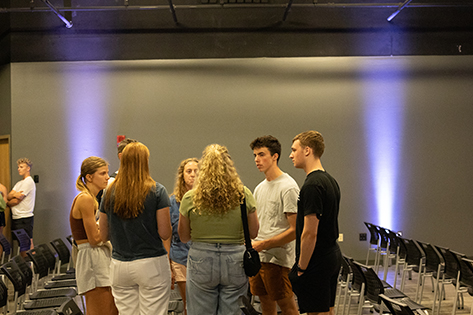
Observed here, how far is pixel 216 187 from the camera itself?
261cm

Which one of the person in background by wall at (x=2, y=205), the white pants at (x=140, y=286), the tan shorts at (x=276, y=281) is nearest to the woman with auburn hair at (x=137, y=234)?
the white pants at (x=140, y=286)

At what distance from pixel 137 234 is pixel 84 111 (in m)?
5.75

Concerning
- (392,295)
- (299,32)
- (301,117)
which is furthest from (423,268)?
(299,32)

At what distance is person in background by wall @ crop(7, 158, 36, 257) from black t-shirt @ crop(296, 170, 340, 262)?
579 centimetres

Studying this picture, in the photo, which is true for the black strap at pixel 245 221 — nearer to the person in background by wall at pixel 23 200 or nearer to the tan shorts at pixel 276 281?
the tan shorts at pixel 276 281

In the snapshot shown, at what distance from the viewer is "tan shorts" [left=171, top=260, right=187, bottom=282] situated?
3441mm

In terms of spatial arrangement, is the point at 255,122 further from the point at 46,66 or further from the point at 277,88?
the point at 46,66

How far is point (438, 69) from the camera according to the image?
316 inches

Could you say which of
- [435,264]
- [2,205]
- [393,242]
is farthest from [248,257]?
[2,205]

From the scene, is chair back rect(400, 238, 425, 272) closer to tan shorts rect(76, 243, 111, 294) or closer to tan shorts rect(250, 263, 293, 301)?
tan shorts rect(250, 263, 293, 301)

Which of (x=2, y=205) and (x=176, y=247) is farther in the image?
(x=2, y=205)

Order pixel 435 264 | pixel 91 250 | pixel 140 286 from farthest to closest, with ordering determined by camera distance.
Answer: pixel 435 264 < pixel 91 250 < pixel 140 286

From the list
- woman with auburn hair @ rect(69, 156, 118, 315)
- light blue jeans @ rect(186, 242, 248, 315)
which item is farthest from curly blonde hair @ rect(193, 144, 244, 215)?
woman with auburn hair @ rect(69, 156, 118, 315)

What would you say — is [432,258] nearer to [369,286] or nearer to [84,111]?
[369,286]
